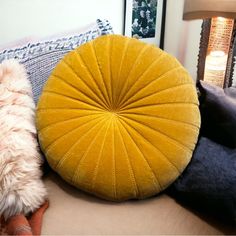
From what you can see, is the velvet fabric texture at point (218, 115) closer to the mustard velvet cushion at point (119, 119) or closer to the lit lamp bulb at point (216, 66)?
the mustard velvet cushion at point (119, 119)

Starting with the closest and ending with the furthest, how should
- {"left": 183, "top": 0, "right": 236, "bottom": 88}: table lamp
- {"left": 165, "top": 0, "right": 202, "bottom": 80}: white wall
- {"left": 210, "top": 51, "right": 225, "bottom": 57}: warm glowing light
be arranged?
{"left": 183, "top": 0, "right": 236, "bottom": 88}: table lamp
{"left": 210, "top": 51, "right": 225, "bottom": 57}: warm glowing light
{"left": 165, "top": 0, "right": 202, "bottom": 80}: white wall

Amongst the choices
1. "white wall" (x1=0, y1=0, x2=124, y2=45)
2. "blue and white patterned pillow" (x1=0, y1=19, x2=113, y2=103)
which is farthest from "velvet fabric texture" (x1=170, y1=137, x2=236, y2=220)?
"white wall" (x1=0, y1=0, x2=124, y2=45)

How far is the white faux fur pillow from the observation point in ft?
2.43

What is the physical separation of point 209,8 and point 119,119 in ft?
2.17

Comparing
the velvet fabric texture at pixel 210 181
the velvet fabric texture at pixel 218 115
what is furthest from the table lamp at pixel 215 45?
the velvet fabric texture at pixel 210 181

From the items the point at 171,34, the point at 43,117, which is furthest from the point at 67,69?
the point at 171,34

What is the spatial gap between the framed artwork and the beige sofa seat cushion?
1043 mm

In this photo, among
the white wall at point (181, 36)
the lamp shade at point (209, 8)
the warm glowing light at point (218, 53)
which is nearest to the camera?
the lamp shade at point (209, 8)

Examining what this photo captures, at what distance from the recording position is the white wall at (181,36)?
172 cm

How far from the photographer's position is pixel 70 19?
4.45 ft

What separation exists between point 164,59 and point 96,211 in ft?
1.62

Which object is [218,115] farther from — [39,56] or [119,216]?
[39,56]

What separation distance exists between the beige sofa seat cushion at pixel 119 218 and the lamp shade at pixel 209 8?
769mm

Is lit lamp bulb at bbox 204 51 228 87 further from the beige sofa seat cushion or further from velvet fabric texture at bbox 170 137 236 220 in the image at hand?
the beige sofa seat cushion
